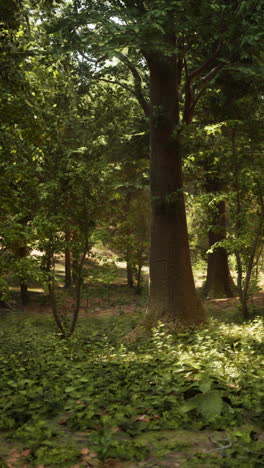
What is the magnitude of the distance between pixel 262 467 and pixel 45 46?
8.05 meters

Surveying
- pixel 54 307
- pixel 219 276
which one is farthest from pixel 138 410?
pixel 219 276

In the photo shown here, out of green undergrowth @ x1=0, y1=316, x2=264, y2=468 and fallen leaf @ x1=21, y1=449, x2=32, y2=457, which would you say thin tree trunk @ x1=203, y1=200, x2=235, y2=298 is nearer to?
green undergrowth @ x1=0, y1=316, x2=264, y2=468

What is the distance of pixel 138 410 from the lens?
183 inches

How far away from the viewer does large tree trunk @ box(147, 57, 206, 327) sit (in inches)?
440

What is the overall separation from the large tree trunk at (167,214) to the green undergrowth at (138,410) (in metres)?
4.01

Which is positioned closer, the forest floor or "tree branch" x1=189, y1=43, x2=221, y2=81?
the forest floor

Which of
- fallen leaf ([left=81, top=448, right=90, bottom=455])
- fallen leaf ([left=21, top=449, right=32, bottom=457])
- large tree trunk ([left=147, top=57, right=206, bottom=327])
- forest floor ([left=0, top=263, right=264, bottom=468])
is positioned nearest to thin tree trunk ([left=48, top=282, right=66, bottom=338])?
forest floor ([left=0, top=263, right=264, bottom=468])

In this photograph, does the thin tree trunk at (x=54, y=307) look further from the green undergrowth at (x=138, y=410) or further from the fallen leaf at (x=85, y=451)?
the fallen leaf at (x=85, y=451)

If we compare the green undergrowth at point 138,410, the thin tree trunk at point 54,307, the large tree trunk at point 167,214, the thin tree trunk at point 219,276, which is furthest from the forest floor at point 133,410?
the thin tree trunk at point 219,276

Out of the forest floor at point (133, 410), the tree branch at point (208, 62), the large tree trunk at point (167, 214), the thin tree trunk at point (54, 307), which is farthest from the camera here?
the large tree trunk at point (167, 214)

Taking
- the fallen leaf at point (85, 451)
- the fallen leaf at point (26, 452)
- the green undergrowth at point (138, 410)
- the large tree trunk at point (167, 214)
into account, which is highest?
the large tree trunk at point (167, 214)

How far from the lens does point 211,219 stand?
1378cm

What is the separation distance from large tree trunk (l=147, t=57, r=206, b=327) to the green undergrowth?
4.01 m

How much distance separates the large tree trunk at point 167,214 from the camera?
11172mm
